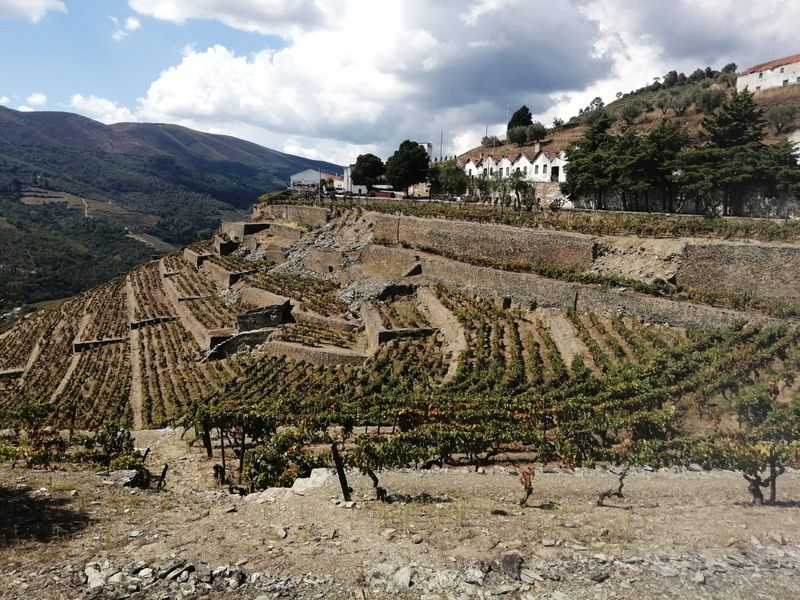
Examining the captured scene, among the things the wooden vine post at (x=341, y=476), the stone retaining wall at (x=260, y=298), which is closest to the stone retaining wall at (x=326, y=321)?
the stone retaining wall at (x=260, y=298)

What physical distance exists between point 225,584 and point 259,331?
2608 centimetres

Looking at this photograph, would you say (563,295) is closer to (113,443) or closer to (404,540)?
(404,540)

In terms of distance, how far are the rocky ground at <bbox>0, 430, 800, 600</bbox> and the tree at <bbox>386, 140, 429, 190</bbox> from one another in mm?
52562

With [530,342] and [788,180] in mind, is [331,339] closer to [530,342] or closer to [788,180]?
[530,342]

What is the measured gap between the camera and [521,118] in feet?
261

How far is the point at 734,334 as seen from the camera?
20.9 meters

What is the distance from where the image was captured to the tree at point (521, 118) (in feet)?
261

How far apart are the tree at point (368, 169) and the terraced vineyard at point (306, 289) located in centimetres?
2900

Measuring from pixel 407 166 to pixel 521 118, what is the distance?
26115mm

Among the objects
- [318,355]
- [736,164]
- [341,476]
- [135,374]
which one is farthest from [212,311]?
[736,164]

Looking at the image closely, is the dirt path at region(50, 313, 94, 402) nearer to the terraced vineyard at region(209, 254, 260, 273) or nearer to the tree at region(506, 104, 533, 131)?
the terraced vineyard at region(209, 254, 260, 273)

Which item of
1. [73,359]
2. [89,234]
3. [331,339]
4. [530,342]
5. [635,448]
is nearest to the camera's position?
[635,448]

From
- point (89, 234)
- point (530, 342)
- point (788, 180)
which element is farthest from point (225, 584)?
point (89, 234)

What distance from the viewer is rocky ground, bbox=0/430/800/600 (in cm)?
841
